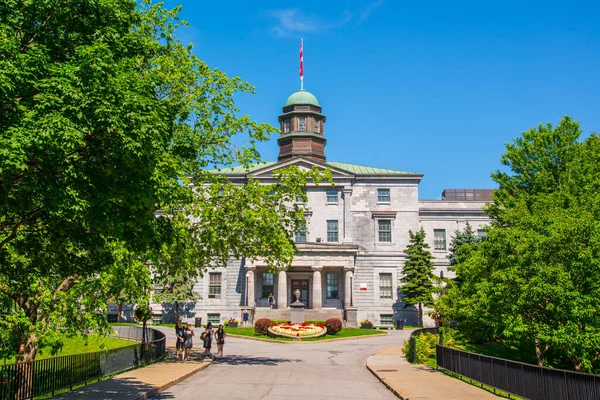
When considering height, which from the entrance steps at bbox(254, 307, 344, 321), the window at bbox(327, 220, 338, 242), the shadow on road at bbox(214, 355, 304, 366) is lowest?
the shadow on road at bbox(214, 355, 304, 366)

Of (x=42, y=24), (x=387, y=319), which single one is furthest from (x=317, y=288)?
(x=42, y=24)

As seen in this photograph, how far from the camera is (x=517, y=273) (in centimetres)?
2212

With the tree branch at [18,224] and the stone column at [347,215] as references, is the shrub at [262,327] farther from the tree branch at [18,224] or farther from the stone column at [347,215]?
the tree branch at [18,224]

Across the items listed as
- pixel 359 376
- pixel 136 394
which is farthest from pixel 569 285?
pixel 136 394

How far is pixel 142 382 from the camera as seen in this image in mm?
19266

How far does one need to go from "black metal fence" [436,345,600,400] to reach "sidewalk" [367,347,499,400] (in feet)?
1.65

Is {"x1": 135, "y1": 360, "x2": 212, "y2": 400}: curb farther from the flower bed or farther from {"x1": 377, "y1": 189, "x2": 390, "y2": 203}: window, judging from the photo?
{"x1": 377, "y1": 189, "x2": 390, "y2": 203}: window

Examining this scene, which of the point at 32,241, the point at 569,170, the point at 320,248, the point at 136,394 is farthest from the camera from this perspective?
the point at 320,248

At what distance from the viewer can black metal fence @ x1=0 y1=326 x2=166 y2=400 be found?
14.7 meters

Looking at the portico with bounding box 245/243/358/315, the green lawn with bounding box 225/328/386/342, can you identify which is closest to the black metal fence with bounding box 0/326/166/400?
the green lawn with bounding box 225/328/386/342

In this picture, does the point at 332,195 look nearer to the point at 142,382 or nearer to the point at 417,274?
the point at 417,274

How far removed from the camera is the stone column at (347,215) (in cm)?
6009

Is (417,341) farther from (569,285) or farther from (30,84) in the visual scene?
(30,84)

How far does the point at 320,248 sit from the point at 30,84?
4569cm
